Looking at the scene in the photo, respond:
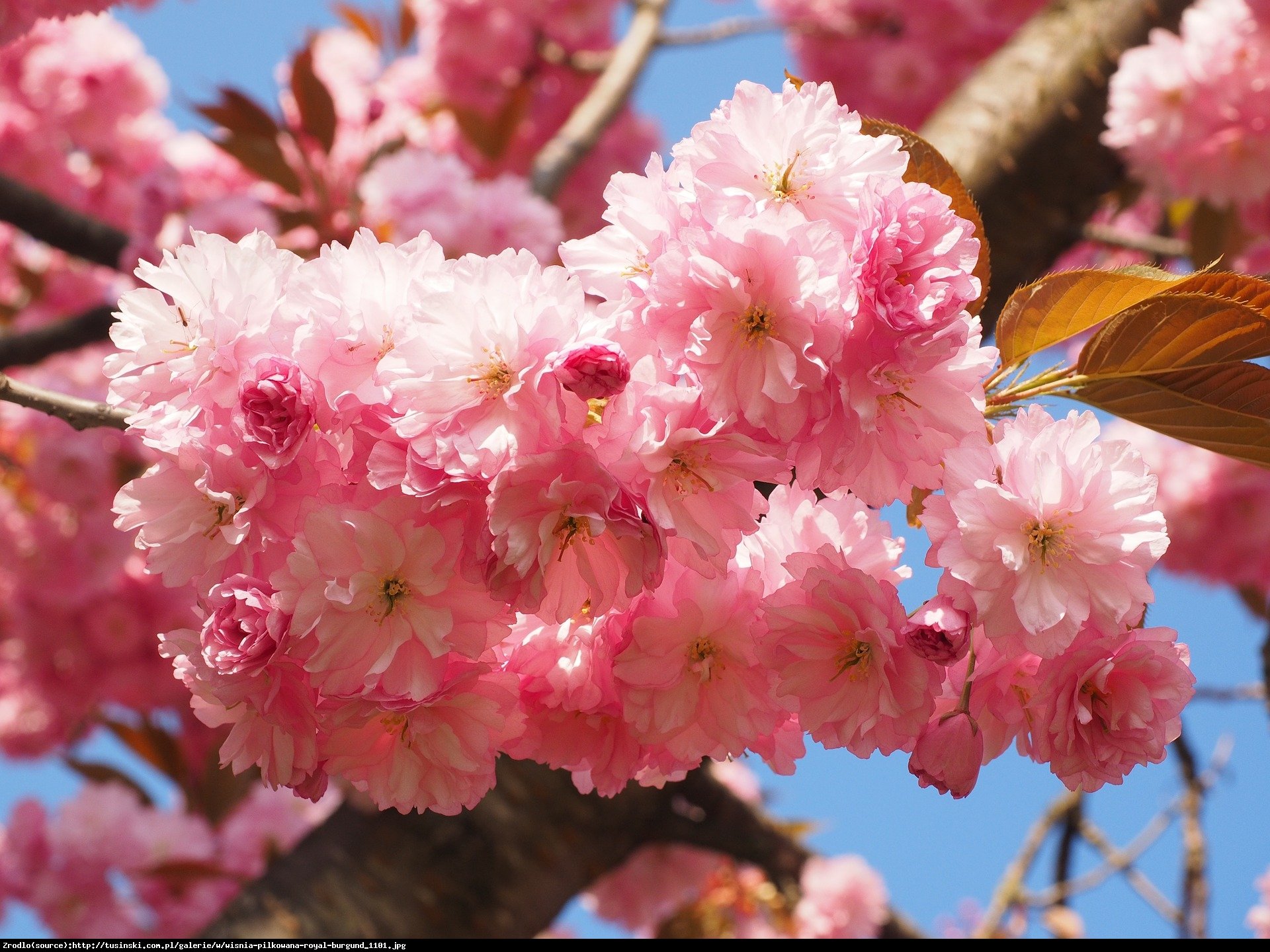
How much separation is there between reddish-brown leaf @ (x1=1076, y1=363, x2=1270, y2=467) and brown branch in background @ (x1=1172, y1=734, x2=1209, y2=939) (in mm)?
2364

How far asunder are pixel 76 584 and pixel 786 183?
3.01 m

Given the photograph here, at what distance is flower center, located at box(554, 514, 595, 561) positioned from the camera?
0.72 metres

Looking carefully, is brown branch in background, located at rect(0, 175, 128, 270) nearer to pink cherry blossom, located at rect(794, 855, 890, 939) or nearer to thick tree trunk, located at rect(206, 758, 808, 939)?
thick tree trunk, located at rect(206, 758, 808, 939)

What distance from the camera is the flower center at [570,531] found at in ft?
2.38

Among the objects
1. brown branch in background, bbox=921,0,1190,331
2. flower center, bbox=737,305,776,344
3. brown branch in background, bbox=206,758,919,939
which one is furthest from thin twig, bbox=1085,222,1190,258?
flower center, bbox=737,305,776,344

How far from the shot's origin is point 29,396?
90cm

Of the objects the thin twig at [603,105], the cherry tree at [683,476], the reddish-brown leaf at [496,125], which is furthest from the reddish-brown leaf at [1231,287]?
the reddish-brown leaf at [496,125]

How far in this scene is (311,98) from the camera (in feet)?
8.23

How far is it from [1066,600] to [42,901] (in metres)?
2.93

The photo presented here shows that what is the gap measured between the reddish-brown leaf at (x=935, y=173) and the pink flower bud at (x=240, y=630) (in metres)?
0.62

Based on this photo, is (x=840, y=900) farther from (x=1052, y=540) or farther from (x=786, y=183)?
(x=786, y=183)

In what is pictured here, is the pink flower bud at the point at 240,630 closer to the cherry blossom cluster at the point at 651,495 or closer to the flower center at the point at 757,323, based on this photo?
the cherry blossom cluster at the point at 651,495
